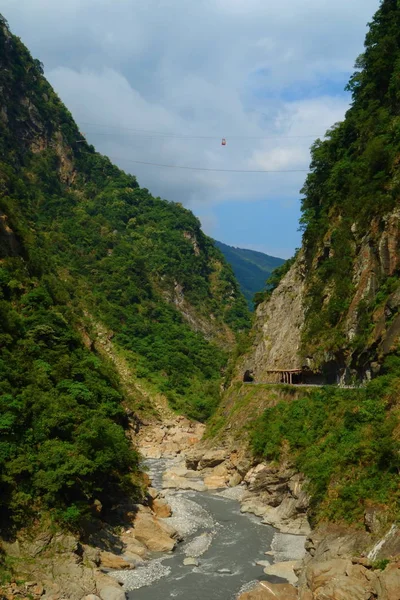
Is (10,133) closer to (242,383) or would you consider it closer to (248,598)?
(242,383)

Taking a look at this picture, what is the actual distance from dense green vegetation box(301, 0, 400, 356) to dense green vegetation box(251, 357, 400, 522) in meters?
5.21

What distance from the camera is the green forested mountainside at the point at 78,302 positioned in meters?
26.0

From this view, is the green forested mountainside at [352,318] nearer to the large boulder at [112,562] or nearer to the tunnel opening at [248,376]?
the tunnel opening at [248,376]

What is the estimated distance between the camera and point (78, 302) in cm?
7944

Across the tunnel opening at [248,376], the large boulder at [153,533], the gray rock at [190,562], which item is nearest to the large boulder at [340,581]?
the gray rock at [190,562]

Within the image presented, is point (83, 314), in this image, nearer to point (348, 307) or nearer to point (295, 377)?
point (295, 377)

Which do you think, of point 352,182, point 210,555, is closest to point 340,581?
point 210,555

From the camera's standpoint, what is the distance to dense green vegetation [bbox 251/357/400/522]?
2205 cm

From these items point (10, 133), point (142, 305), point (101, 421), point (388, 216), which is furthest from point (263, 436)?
point (10, 133)

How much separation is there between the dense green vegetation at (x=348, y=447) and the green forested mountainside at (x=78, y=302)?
11391 mm

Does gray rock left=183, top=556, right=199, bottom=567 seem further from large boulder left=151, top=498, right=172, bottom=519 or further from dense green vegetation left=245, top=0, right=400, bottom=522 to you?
large boulder left=151, top=498, right=172, bottom=519

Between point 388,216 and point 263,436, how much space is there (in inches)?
758

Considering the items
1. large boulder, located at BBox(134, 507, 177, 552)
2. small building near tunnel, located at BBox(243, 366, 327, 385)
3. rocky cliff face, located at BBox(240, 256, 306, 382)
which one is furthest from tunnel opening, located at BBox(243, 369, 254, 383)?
large boulder, located at BBox(134, 507, 177, 552)

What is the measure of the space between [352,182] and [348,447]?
23.6 metres
